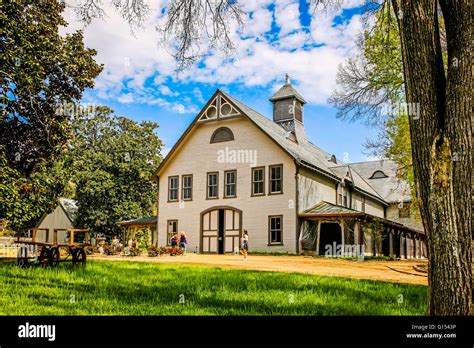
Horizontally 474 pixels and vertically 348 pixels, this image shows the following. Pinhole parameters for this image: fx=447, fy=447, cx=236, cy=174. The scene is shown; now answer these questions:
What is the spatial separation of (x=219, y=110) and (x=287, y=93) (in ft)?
30.7

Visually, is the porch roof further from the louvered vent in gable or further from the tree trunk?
the tree trunk

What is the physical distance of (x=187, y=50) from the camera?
877cm

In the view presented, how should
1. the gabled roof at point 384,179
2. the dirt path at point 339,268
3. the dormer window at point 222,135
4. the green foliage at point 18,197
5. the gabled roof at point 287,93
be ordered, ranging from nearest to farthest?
the dirt path at point 339,268
the green foliage at point 18,197
the dormer window at point 222,135
the gabled roof at point 287,93
the gabled roof at point 384,179

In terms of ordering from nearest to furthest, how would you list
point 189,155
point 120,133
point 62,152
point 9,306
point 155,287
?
point 9,306 < point 155,287 < point 62,152 < point 189,155 < point 120,133

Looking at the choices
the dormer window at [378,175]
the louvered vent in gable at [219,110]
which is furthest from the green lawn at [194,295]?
the dormer window at [378,175]

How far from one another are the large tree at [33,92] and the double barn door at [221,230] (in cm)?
1375

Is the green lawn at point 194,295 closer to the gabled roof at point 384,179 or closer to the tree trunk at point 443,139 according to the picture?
the tree trunk at point 443,139

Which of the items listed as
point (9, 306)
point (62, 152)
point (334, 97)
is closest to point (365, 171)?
point (334, 97)

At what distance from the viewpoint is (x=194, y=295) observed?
8.15 m

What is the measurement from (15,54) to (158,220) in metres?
20.4

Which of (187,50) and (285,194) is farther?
(285,194)

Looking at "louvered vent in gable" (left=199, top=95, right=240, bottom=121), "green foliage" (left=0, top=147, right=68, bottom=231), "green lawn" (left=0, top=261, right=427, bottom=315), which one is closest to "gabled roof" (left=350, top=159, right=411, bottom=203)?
"louvered vent in gable" (left=199, top=95, right=240, bottom=121)

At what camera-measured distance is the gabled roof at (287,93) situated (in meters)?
37.7
